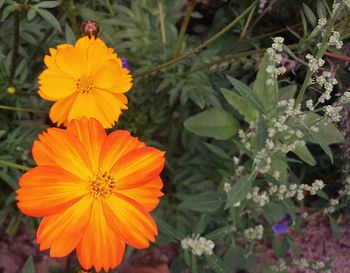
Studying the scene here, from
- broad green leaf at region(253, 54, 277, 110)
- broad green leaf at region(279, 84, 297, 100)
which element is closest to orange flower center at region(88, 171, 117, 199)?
broad green leaf at region(253, 54, 277, 110)

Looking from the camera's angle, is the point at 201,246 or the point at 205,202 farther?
the point at 205,202

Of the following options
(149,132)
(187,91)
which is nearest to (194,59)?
(187,91)

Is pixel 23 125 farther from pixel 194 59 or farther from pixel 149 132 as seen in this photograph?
pixel 194 59

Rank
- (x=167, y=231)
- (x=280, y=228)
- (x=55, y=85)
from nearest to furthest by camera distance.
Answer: (x=55, y=85), (x=167, y=231), (x=280, y=228)

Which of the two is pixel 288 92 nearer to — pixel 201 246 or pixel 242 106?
pixel 242 106

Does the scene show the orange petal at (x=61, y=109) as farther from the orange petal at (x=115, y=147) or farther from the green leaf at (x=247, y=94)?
the green leaf at (x=247, y=94)

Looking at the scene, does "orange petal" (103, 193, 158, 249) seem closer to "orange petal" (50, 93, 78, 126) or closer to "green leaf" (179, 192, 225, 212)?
"orange petal" (50, 93, 78, 126)

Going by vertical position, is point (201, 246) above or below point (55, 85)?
below

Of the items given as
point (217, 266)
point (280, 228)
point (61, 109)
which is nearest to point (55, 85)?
point (61, 109)
